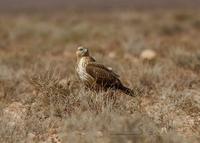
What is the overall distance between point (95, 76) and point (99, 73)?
101mm

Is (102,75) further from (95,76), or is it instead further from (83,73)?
(83,73)

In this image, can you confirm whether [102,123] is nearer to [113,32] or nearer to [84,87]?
[84,87]

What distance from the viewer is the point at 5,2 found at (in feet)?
226

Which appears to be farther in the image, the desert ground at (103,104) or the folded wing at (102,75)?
the folded wing at (102,75)

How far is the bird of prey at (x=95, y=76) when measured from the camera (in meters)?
7.97

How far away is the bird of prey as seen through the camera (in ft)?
26.2

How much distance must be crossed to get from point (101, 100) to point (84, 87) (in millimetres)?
706

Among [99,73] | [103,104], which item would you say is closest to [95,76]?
[99,73]

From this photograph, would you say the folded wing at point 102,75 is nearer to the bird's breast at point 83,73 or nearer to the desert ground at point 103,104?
the bird's breast at point 83,73

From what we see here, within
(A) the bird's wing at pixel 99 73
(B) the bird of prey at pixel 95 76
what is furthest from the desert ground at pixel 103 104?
(A) the bird's wing at pixel 99 73

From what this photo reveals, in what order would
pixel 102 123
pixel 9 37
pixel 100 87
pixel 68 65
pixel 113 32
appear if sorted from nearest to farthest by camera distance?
pixel 102 123 → pixel 100 87 → pixel 68 65 → pixel 9 37 → pixel 113 32

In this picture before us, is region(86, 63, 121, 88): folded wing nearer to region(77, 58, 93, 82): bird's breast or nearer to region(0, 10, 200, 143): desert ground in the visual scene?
region(77, 58, 93, 82): bird's breast

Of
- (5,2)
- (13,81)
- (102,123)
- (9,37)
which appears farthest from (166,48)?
(5,2)

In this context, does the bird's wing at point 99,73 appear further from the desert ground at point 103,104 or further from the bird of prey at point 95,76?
the desert ground at point 103,104
